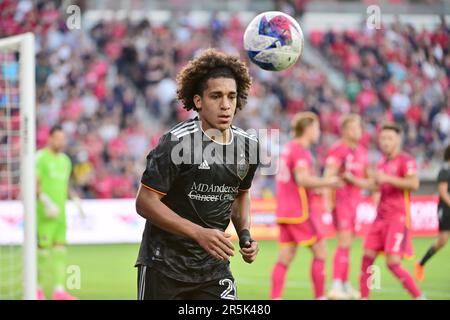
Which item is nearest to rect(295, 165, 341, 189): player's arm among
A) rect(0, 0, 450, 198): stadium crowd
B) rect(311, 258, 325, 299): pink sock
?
rect(311, 258, 325, 299): pink sock

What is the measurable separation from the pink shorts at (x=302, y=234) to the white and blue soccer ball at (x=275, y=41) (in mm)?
4436

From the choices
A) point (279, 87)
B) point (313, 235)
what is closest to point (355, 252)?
point (313, 235)

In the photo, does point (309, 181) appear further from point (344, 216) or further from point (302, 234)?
point (344, 216)

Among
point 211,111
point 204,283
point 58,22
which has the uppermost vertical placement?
point 58,22

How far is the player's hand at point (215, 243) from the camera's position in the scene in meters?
5.04

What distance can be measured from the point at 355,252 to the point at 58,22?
10.7 meters

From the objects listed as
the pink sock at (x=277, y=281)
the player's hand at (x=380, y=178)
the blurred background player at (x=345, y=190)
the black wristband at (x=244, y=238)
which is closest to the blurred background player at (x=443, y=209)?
the blurred background player at (x=345, y=190)

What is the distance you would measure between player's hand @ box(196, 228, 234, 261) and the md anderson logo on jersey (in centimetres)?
34

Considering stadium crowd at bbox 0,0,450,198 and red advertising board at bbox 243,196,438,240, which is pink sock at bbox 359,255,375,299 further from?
stadium crowd at bbox 0,0,450,198

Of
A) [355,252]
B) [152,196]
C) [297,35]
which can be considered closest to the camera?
[152,196]

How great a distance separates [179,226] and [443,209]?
23.5 ft

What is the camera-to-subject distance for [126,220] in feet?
56.9

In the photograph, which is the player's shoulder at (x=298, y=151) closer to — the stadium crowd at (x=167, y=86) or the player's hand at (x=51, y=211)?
the player's hand at (x=51, y=211)

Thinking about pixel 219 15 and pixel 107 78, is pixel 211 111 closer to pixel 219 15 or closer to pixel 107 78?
pixel 107 78
